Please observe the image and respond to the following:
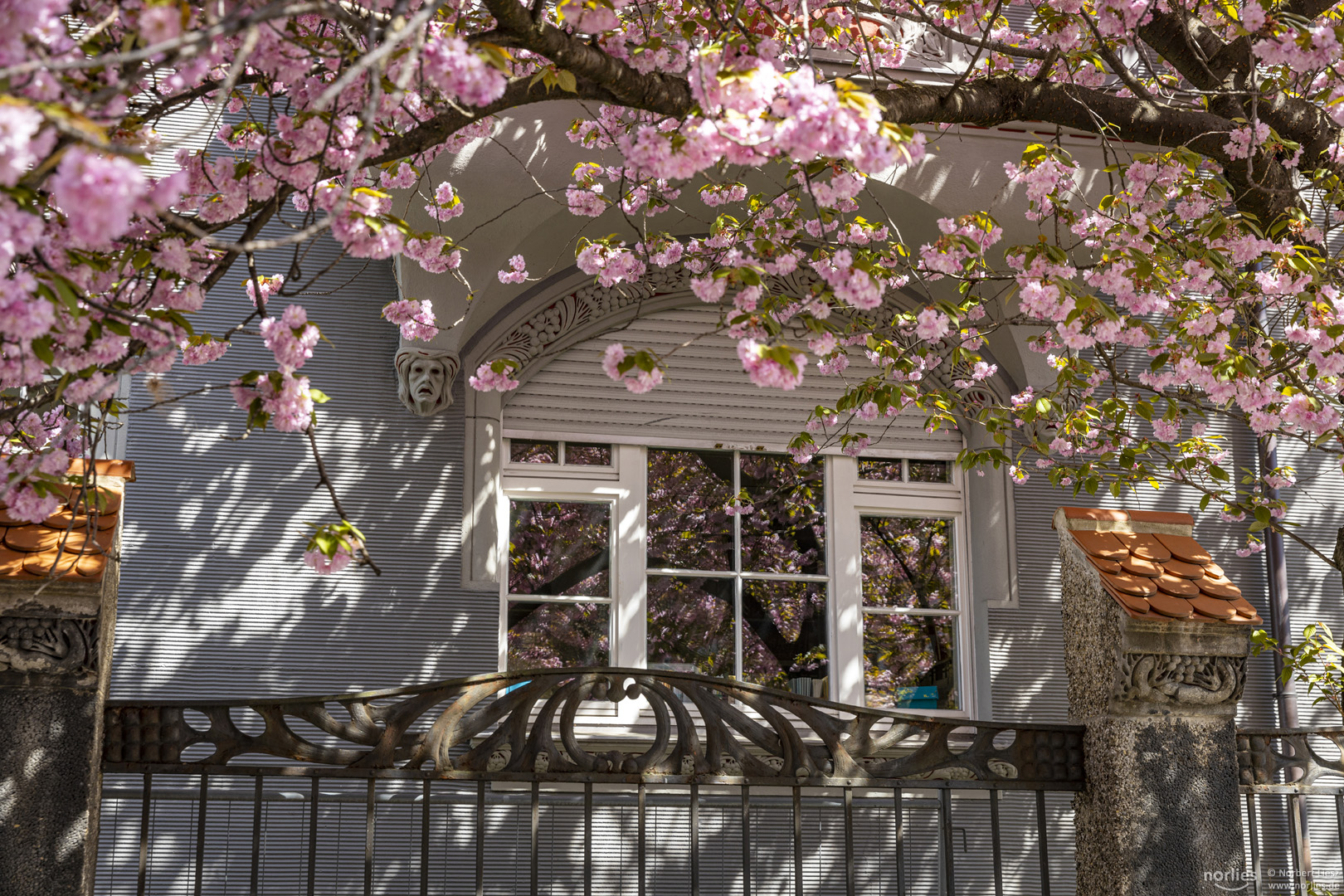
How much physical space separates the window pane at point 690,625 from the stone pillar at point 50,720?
3074 millimetres

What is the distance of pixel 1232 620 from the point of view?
9.24 ft


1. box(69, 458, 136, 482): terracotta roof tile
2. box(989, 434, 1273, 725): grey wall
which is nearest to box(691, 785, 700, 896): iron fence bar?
box(69, 458, 136, 482): terracotta roof tile

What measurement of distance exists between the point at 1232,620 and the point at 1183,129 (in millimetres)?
1670

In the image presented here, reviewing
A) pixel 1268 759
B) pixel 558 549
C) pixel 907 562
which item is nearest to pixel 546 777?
pixel 1268 759

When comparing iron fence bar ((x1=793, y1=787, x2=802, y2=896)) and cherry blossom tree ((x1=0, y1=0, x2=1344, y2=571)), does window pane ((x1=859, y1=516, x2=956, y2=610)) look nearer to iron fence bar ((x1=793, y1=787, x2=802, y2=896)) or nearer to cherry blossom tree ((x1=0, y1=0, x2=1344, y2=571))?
cherry blossom tree ((x1=0, y1=0, x2=1344, y2=571))

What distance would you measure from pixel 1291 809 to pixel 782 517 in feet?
8.05

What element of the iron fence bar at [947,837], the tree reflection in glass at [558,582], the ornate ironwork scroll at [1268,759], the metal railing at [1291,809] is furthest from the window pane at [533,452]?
the ornate ironwork scroll at [1268,759]

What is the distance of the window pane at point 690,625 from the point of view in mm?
5293

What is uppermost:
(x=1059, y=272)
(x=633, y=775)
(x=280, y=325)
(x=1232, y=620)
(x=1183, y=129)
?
(x=1183, y=129)

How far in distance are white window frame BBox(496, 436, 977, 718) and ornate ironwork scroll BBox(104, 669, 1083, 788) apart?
2315mm

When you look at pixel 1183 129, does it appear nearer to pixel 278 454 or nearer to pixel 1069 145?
pixel 1069 145

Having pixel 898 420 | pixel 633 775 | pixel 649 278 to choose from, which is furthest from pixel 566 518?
pixel 633 775

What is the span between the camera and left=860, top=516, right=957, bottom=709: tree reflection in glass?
5496 millimetres

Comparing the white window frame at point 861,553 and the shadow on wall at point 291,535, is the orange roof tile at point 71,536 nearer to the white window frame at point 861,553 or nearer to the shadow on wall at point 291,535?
the shadow on wall at point 291,535
